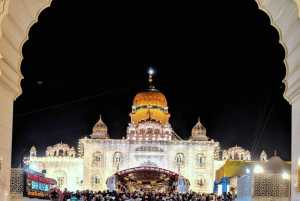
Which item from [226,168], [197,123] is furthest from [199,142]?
[226,168]

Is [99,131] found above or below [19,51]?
above

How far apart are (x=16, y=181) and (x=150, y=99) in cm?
3858

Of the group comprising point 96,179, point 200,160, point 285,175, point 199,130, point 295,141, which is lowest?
point 96,179

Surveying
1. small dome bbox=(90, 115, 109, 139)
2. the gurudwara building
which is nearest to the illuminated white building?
the gurudwara building

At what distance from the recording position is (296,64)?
270 inches

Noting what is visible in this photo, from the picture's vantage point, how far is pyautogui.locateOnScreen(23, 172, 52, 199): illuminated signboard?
12562 mm

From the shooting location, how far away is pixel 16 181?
1221cm

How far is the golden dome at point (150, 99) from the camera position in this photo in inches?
1984

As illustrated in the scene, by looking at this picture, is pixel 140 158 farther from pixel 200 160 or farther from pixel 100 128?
pixel 100 128

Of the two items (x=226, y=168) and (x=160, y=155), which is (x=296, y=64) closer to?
(x=226, y=168)

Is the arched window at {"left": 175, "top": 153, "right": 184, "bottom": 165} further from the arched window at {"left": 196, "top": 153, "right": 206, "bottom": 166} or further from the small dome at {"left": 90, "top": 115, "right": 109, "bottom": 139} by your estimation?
the small dome at {"left": 90, "top": 115, "right": 109, "bottom": 139}

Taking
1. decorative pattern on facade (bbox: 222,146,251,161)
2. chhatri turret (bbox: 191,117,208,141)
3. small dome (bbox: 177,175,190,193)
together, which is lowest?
small dome (bbox: 177,175,190,193)

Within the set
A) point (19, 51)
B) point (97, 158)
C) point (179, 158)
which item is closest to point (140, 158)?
point (179, 158)

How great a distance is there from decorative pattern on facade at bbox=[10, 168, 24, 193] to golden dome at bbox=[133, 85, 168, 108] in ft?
125
